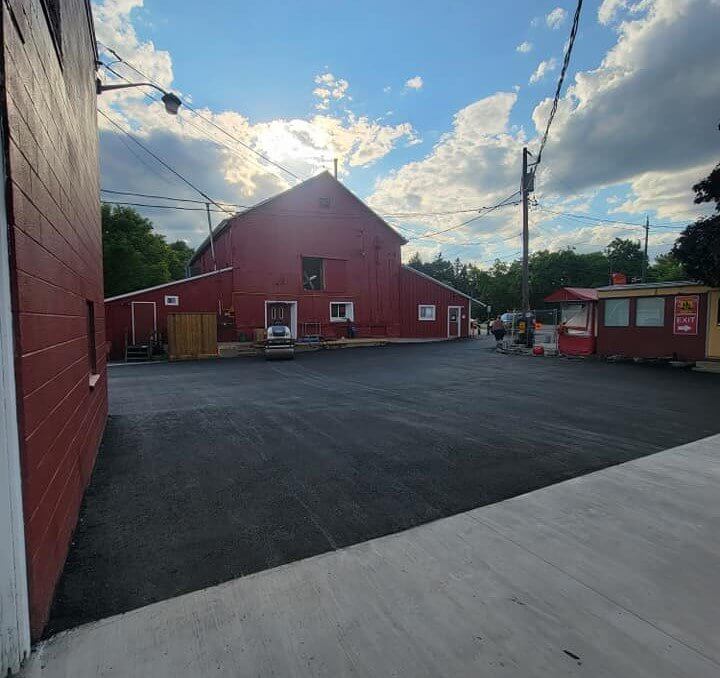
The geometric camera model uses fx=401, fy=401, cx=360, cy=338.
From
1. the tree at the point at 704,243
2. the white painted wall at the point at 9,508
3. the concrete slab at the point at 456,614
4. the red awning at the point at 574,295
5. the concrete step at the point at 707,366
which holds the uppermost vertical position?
the tree at the point at 704,243

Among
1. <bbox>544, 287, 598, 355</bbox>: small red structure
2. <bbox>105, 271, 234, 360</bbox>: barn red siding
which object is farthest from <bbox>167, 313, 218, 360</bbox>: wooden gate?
<bbox>544, 287, 598, 355</bbox>: small red structure

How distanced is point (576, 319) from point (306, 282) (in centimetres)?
1332

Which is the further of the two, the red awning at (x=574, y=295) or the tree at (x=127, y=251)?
the tree at (x=127, y=251)

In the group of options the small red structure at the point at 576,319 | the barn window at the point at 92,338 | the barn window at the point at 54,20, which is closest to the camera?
the barn window at the point at 54,20

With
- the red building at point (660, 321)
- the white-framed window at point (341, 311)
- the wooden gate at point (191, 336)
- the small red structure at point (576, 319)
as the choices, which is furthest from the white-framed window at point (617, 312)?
the wooden gate at point (191, 336)

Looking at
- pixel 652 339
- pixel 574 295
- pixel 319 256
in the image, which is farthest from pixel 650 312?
pixel 319 256

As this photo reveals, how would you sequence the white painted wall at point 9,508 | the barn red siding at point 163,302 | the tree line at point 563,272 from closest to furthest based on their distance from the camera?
the white painted wall at point 9,508 < the barn red siding at point 163,302 < the tree line at point 563,272

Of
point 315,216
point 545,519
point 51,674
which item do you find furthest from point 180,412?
point 315,216

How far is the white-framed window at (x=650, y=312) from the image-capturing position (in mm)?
13164

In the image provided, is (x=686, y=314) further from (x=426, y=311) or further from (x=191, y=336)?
(x=191, y=336)

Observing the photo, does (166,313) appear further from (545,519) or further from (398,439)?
(545,519)

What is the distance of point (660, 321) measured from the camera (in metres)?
13.2

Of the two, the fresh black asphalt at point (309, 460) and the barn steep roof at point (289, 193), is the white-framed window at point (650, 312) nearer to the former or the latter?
the fresh black asphalt at point (309, 460)

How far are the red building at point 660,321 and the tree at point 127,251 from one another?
30112 mm
